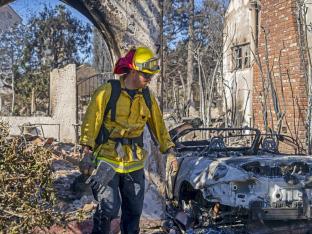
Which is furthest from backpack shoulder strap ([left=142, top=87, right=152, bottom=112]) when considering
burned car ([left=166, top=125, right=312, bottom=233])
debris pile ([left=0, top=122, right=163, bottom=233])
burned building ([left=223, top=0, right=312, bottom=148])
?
burned building ([left=223, top=0, right=312, bottom=148])

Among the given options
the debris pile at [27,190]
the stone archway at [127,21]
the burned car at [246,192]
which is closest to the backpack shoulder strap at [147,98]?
the debris pile at [27,190]

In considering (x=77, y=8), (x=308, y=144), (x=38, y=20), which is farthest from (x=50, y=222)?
(x=38, y=20)

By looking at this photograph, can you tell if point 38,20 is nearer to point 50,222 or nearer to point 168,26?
point 168,26

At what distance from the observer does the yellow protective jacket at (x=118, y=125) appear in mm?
4297

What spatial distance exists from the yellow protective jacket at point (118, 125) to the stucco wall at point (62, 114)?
1356 centimetres

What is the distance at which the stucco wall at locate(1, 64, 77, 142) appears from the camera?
18.0 m

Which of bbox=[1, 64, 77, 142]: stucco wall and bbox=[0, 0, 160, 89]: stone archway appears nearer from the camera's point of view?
bbox=[0, 0, 160, 89]: stone archway

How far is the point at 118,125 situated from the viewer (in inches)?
174

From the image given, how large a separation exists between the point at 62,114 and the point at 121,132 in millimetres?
14307

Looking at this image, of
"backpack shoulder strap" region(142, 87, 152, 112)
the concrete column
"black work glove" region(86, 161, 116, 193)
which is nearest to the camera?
"black work glove" region(86, 161, 116, 193)

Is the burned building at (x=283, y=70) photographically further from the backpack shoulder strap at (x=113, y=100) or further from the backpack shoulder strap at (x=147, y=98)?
the backpack shoulder strap at (x=113, y=100)

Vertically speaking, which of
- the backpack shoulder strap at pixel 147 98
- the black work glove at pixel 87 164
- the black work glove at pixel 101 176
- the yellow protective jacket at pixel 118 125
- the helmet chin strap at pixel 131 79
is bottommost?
the black work glove at pixel 101 176

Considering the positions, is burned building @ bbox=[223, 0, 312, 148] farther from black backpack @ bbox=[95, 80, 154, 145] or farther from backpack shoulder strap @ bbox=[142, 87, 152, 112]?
black backpack @ bbox=[95, 80, 154, 145]

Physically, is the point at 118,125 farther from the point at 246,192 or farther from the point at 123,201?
the point at 246,192
